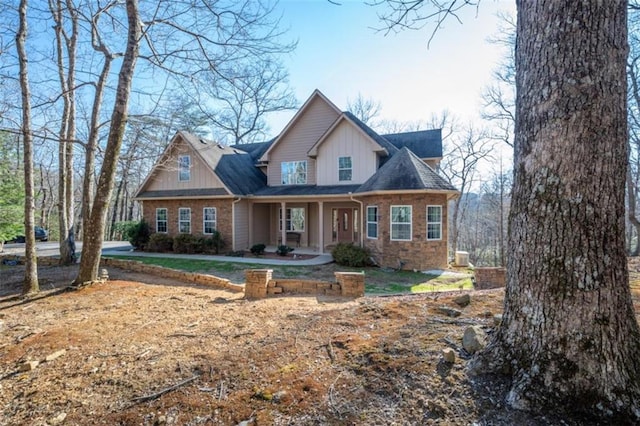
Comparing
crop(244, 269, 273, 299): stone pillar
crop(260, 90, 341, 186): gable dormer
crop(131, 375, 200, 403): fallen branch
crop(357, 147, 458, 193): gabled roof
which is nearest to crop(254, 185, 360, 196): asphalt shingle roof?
crop(260, 90, 341, 186): gable dormer

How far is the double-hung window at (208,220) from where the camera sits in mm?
16312

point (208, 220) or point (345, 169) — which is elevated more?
point (345, 169)

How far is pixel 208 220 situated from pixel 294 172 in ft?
16.8

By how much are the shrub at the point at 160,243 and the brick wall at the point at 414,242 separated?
10.9m

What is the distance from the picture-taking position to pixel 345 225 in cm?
1638

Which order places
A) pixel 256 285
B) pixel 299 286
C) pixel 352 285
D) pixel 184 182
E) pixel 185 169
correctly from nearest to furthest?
1. pixel 352 285
2. pixel 256 285
3. pixel 299 286
4. pixel 185 169
5. pixel 184 182

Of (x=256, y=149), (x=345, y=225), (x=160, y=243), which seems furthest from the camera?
(x=256, y=149)

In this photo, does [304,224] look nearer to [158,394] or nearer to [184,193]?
[184,193]

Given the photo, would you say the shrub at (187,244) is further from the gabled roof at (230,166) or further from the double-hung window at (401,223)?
the double-hung window at (401,223)

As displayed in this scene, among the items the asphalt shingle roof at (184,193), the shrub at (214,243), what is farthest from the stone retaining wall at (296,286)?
the asphalt shingle roof at (184,193)

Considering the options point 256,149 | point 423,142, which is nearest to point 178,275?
point 423,142

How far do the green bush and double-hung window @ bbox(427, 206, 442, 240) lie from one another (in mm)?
2468

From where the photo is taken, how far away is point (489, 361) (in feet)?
7.98

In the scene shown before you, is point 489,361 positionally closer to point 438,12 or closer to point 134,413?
point 134,413
